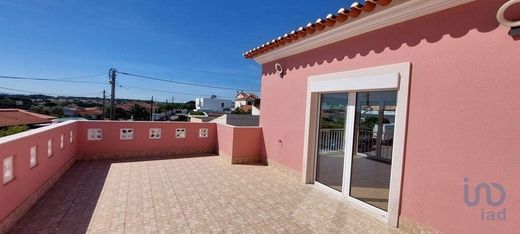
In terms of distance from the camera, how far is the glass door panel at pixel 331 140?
6.15 meters

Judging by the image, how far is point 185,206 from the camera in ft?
16.5

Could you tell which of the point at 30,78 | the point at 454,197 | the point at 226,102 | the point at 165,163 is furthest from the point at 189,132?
the point at 226,102

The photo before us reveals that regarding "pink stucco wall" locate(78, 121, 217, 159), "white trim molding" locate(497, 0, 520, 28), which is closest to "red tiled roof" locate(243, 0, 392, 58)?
"white trim molding" locate(497, 0, 520, 28)

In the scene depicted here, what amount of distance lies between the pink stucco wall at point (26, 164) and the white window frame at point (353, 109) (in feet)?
19.1

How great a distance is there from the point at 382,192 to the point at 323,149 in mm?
1796

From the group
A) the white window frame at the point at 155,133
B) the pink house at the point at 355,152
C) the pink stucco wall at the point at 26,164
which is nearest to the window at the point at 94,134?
the pink house at the point at 355,152

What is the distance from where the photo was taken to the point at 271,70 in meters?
8.68

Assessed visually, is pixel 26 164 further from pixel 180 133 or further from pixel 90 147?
pixel 180 133

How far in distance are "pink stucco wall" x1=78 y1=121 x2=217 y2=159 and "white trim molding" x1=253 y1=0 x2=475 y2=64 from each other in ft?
17.4

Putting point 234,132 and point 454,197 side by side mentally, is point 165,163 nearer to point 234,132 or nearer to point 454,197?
point 234,132

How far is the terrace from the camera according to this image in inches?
164

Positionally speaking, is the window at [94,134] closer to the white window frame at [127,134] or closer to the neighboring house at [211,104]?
the white window frame at [127,134]

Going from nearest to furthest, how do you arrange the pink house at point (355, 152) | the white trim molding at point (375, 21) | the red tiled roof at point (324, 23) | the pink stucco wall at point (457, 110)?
the pink stucco wall at point (457, 110) < the pink house at point (355, 152) < the white trim molding at point (375, 21) < the red tiled roof at point (324, 23)

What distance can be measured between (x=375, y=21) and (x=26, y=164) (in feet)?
A: 22.7
